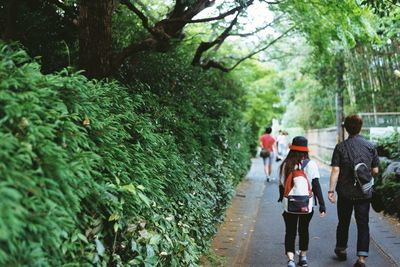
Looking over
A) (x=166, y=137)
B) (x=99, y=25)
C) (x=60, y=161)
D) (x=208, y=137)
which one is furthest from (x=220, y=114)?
(x=60, y=161)

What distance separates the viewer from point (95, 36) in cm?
667

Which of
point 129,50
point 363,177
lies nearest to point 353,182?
point 363,177

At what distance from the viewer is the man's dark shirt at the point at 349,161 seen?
Result: 6188 millimetres

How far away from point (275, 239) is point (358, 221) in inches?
76.6

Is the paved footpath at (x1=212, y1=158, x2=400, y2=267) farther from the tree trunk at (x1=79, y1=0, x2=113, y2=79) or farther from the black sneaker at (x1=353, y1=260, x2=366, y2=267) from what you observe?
the tree trunk at (x1=79, y1=0, x2=113, y2=79)

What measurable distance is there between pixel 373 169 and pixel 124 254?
394 centimetres

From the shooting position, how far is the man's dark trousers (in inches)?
238

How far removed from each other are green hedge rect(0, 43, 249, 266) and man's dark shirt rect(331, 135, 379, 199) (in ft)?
6.23

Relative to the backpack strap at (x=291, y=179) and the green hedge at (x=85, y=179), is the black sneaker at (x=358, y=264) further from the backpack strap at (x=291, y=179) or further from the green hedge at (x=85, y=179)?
the green hedge at (x=85, y=179)

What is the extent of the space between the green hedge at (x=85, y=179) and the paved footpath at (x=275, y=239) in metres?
1.23

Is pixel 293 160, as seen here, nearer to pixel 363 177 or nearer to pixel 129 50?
pixel 363 177

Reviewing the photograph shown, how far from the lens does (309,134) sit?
3753 cm

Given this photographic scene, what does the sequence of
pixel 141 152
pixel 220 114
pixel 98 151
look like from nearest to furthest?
pixel 98 151 < pixel 141 152 < pixel 220 114

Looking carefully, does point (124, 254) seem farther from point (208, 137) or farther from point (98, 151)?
point (208, 137)
